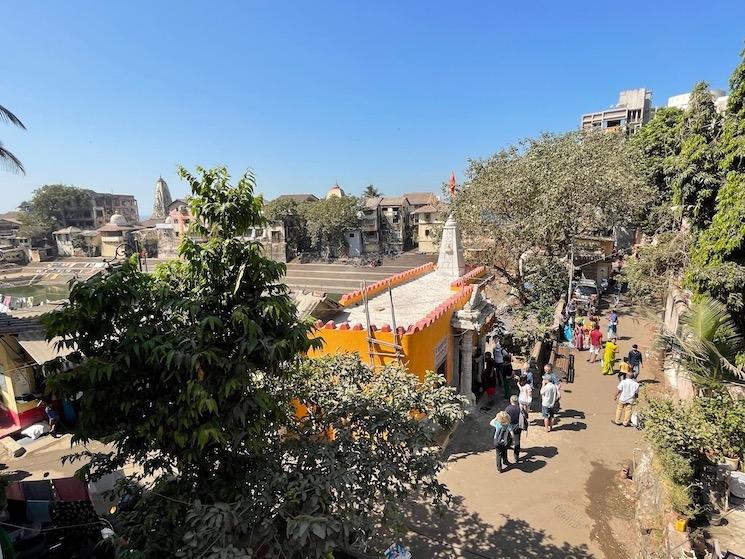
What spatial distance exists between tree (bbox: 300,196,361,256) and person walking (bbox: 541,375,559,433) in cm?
4510

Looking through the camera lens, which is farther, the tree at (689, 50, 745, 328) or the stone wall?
the tree at (689, 50, 745, 328)

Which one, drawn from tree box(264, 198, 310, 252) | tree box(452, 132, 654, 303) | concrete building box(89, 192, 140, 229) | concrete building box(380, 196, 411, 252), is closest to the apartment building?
concrete building box(380, 196, 411, 252)

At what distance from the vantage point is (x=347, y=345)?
31.4ft

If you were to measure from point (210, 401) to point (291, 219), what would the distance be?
52.5 m

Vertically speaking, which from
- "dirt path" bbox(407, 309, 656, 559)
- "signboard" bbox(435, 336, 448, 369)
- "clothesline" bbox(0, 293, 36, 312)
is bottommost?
"dirt path" bbox(407, 309, 656, 559)

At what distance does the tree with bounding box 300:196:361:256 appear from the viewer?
5350 cm

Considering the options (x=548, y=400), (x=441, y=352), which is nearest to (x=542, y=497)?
(x=548, y=400)

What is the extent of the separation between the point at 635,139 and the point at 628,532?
3018 cm

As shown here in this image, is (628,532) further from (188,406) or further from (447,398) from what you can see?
(188,406)

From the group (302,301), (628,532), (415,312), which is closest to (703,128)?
(415,312)

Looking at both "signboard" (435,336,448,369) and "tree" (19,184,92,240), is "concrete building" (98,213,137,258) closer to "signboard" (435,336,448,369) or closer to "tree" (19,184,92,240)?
"tree" (19,184,92,240)

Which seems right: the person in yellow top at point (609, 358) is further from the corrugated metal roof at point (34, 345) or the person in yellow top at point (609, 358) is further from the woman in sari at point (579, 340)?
the corrugated metal roof at point (34, 345)

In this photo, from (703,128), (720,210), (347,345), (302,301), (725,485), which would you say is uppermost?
(703,128)

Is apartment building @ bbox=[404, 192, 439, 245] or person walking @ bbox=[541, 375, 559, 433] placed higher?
apartment building @ bbox=[404, 192, 439, 245]
